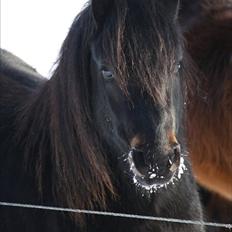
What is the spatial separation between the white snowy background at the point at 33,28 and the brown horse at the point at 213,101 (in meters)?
4.44

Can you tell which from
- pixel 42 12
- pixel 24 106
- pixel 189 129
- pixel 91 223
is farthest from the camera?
Answer: pixel 42 12

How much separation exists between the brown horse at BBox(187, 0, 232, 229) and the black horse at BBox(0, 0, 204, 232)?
921 millimetres

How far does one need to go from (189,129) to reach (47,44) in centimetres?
588

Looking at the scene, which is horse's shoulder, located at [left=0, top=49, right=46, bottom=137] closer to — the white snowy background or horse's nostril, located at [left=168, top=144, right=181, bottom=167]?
horse's nostril, located at [left=168, top=144, right=181, bottom=167]

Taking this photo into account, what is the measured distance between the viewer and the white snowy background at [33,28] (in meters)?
8.48

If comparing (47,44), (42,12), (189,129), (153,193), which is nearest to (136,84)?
(153,193)

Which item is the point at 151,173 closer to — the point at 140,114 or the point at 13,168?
the point at 140,114

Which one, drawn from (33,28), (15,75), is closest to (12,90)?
(15,75)

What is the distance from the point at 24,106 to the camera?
8.57 feet

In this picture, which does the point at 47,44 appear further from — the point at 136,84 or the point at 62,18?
the point at 136,84

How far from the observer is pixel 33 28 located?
10172 mm

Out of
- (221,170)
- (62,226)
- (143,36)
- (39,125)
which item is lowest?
(62,226)

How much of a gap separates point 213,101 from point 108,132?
1.27 m

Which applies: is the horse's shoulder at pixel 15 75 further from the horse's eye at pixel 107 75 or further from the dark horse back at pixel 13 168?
the horse's eye at pixel 107 75
